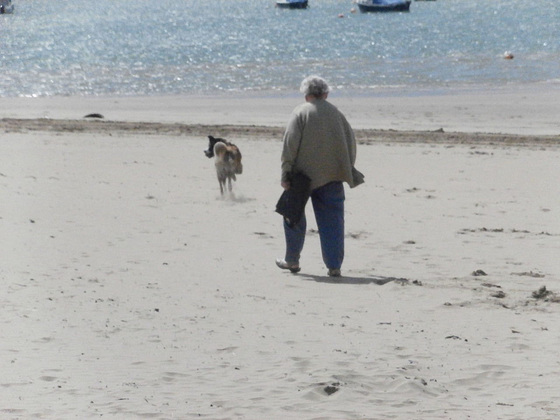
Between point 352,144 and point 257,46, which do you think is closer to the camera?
point 352,144

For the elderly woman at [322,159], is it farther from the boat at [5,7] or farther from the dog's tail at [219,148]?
the boat at [5,7]

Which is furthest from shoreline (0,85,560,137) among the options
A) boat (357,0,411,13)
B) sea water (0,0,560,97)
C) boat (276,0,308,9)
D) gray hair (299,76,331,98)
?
boat (276,0,308,9)

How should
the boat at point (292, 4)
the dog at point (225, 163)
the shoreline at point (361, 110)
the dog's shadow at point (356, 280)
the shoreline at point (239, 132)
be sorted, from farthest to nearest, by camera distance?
the boat at point (292, 4) → the shoreline at point (361, 110) → the shoreline at point (239, 132) → the dog at point (225, 163) → the dog's shadow at point (356, 280)

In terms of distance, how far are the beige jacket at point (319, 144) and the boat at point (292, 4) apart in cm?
8325

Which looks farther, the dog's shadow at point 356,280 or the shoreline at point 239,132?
the shoreline at point 239,132

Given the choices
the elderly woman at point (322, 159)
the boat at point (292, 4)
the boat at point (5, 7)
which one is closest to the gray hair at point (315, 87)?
the elderly woman at point (322, 159)

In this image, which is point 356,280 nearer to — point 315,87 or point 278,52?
point 315,87

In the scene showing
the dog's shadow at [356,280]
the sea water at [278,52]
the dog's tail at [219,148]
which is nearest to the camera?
the dog's shadow at [356,280]

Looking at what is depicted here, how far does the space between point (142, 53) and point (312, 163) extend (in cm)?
3952

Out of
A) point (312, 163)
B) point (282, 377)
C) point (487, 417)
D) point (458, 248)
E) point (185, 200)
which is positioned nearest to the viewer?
point (487, 417)

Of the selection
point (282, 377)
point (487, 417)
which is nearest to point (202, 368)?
point (282, 377)

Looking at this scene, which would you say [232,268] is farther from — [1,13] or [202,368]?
[1,13]

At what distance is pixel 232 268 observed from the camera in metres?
8.22

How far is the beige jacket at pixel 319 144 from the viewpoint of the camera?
7965 mm
